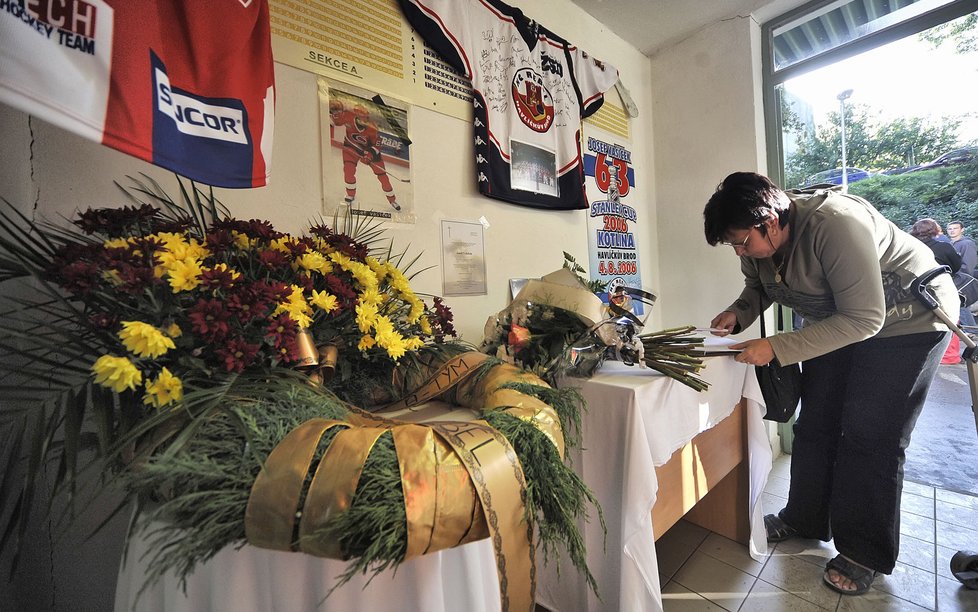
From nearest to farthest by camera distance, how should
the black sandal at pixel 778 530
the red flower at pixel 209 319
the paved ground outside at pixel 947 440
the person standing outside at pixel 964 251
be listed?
the red flower at pixel 209 319 → the black sandal at pixel 778 530 → the person standing outside at pixel 964 251 → the paved ground outside at pixel 947 440

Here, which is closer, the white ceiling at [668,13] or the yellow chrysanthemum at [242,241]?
the yellow chrysanthemum at [242,241]

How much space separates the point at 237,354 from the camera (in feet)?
1.86

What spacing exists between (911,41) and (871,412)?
6.07 ft

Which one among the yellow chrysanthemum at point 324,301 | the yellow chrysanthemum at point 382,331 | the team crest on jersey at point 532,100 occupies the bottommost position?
the yellow chrysanthemum at point 382,331

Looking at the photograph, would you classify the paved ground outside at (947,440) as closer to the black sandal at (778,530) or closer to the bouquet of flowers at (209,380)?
the black sandal at (778,530)

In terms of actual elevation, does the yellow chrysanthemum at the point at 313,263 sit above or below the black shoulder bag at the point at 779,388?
above

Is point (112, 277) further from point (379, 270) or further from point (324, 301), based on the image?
point (379, 270)

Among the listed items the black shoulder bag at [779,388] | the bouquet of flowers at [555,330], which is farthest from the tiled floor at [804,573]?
the bouquet of flowers at [555,330]

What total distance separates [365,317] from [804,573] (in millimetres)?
1772

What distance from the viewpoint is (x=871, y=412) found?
1.33 metres

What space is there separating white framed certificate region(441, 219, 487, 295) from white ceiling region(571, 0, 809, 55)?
1418 millimetres

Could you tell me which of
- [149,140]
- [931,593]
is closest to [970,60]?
[931,593]

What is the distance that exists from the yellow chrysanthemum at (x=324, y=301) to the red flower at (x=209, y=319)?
0.15 metres

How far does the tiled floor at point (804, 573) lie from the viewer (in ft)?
4.19
